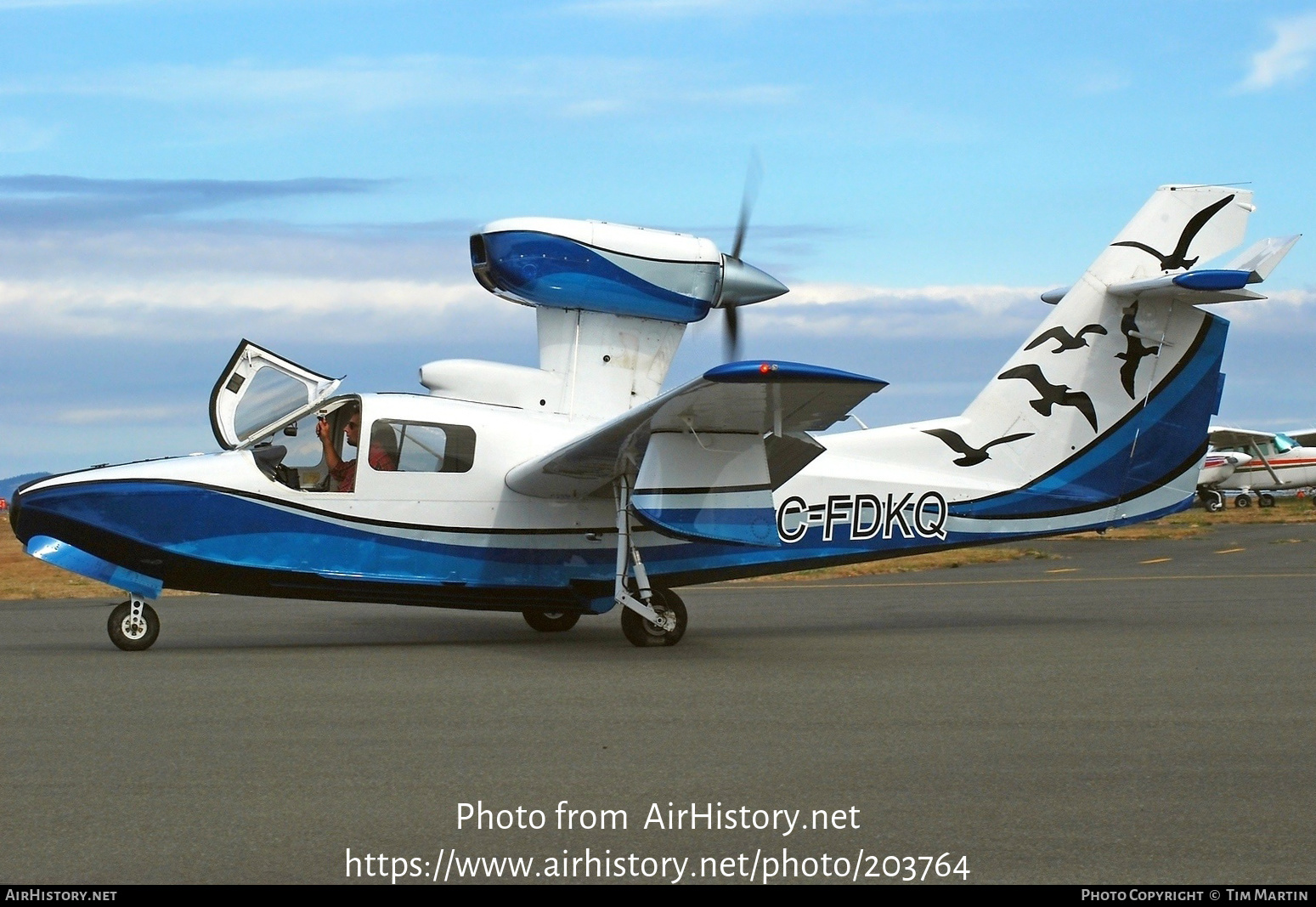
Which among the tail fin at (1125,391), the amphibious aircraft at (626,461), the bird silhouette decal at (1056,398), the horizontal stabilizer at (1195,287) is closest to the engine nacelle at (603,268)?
the amphibious aircraft at (626,461)

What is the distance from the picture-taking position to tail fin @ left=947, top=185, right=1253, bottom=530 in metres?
14.0

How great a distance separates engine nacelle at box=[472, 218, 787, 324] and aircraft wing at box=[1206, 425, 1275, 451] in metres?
45.0

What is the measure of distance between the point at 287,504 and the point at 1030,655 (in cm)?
666

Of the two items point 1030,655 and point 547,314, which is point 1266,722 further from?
point 547,314

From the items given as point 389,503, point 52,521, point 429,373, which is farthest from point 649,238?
point 52,521

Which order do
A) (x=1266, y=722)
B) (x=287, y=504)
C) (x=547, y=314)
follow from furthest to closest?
(x=547, y=314)
(x=287, y=504)
(x=1266, y=722)

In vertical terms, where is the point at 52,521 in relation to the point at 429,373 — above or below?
below

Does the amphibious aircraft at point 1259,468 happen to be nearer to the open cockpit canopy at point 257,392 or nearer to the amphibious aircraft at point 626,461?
the amphibious aircraft at point 626,461

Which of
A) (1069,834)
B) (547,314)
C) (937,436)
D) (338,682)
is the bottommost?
(338,682)

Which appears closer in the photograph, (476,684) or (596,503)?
(476,684)

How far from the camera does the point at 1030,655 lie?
11.3m

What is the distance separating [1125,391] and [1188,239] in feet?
5.49

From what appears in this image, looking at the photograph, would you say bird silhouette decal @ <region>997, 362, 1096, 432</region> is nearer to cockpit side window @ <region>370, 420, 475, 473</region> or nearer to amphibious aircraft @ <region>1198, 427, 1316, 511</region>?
cockpit side window @ <region>370, 420, 475, 473</region>

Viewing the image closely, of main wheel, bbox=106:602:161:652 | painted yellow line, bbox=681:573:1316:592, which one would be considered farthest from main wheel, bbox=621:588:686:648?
painted yellow line, bbox=681:573:1316:592
